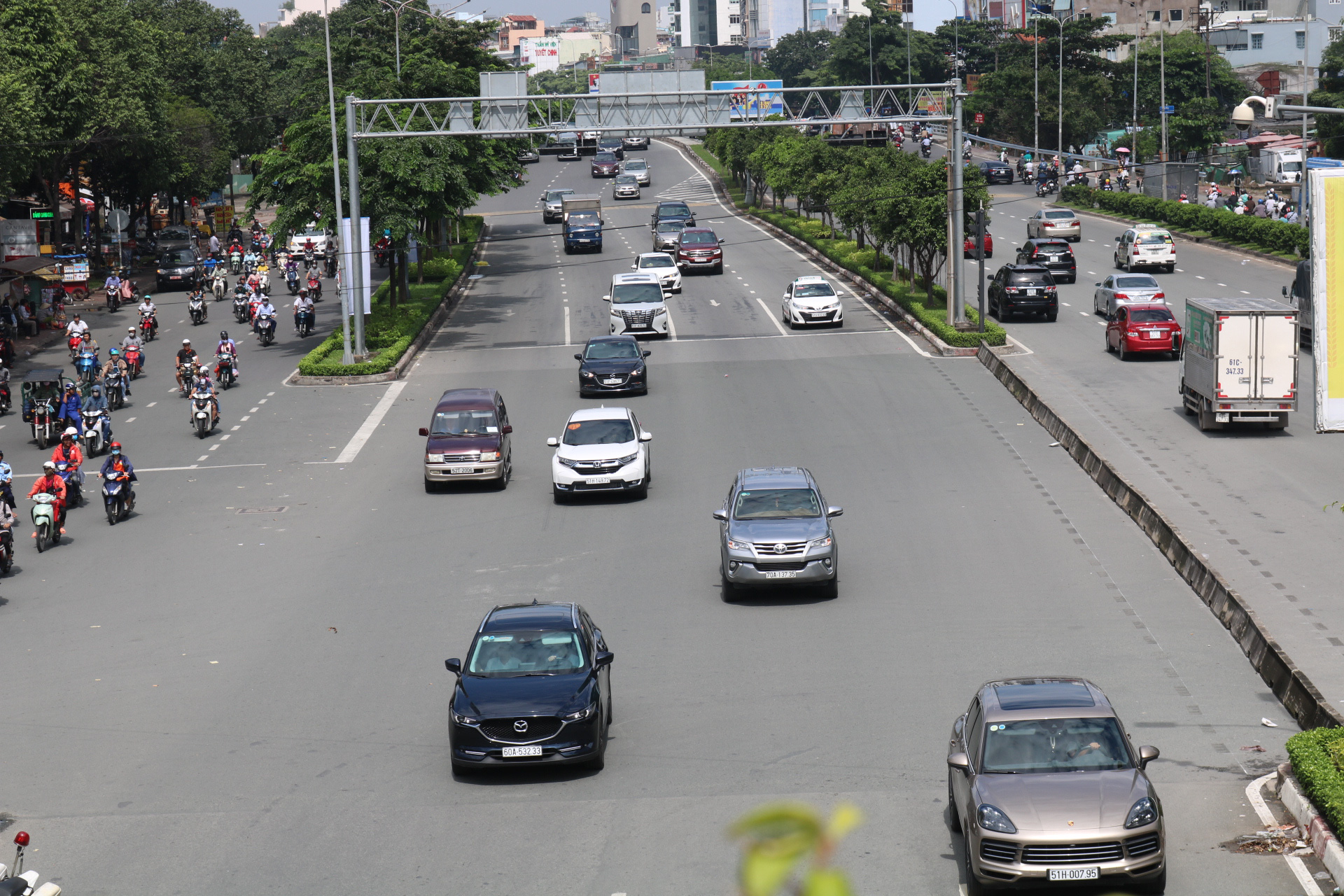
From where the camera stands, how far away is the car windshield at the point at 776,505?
21.0 meters

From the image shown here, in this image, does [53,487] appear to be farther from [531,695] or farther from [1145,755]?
[1145,755]

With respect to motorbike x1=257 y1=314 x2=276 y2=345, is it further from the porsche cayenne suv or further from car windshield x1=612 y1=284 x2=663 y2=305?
the porsche cayenne suv

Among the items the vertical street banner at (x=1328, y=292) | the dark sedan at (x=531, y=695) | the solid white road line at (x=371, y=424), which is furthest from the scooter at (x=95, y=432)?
the vertical street banner at (x=1328, y=292)

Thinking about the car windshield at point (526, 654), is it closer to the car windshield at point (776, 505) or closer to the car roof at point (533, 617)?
the car roof at point (533, 617)

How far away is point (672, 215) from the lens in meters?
69.5

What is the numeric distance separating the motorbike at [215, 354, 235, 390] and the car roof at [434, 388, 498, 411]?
1270 cm

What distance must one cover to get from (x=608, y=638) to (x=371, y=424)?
18.0 m

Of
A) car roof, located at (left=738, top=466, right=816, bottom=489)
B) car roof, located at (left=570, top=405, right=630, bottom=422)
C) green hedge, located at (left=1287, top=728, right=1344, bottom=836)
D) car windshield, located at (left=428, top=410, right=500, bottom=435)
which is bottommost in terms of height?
green hedge, located at (left=1287, top=728, right=1344, bottom=836)

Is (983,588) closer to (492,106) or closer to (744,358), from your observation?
(744,358)

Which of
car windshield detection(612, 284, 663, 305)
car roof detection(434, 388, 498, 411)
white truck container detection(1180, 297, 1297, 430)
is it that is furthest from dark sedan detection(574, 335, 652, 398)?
white truck container detection(1180, 297, 1297, 430)

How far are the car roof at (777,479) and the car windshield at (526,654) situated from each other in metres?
6.78

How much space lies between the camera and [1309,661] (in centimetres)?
1647

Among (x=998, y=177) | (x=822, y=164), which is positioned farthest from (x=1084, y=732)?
(x=998, y=177)

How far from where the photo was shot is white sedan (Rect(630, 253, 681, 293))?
5322 cm
